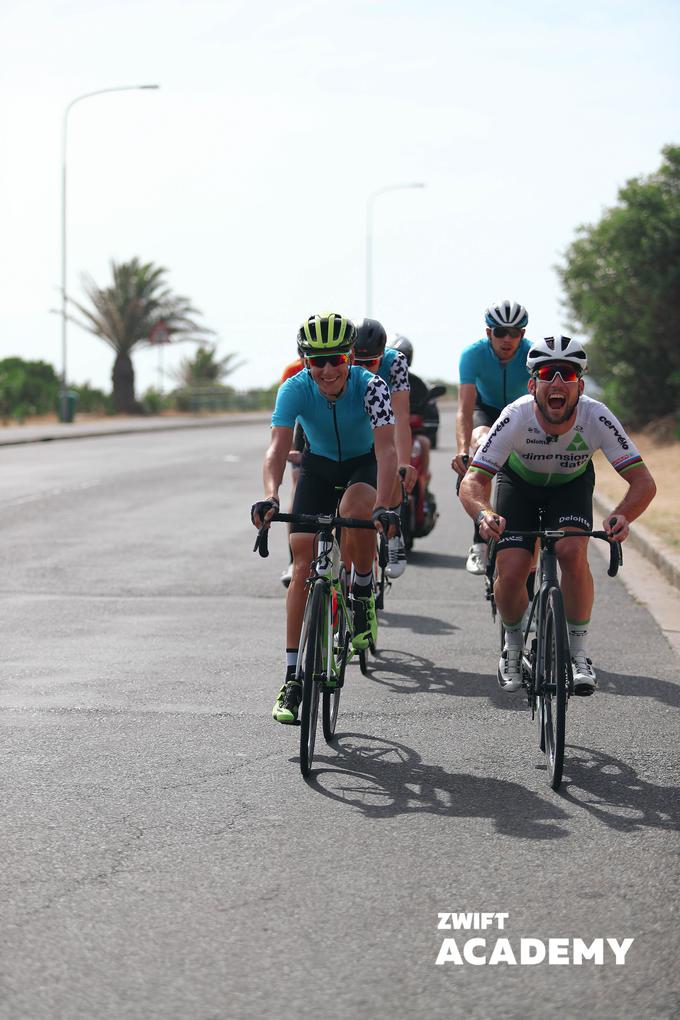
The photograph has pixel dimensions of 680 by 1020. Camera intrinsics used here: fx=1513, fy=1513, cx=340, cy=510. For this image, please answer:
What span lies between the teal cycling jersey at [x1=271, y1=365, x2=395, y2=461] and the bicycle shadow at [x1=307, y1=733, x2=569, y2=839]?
4.86 ft

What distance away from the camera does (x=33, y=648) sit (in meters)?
8.83

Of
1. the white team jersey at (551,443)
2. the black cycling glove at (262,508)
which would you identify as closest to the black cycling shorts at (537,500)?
the white team jersey at (551,443)

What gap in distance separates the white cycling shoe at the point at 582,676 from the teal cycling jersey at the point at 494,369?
344cm

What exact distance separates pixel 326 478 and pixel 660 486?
533 inches

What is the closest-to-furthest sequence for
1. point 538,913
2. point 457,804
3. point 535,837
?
point 538,913 < point 535,837 < point 457,804

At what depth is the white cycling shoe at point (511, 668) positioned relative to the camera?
675 centimetres

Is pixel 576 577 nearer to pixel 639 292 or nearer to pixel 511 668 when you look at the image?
pixel 511 668

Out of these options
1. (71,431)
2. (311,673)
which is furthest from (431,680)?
(71,431)

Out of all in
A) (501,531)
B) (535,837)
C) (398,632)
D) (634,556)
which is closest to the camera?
(535,837)

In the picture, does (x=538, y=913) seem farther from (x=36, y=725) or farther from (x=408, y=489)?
(x=408, y=489)

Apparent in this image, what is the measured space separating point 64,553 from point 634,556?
5056 millimetres

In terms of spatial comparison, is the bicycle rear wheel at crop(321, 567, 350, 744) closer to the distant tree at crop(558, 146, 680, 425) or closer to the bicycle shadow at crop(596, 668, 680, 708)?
the bicycle shadow at crop(596, 668, 680, 708)

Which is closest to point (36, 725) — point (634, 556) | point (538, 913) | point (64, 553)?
point (538, 913)

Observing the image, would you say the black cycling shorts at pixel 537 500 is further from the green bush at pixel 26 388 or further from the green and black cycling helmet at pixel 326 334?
the green bush at pixel 26 388
